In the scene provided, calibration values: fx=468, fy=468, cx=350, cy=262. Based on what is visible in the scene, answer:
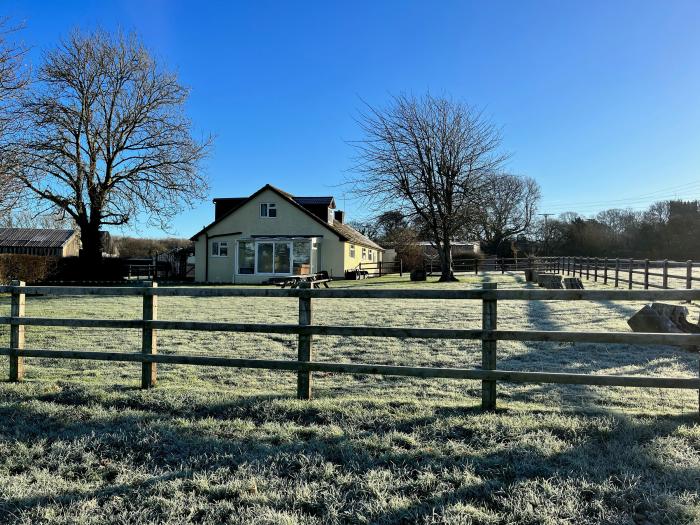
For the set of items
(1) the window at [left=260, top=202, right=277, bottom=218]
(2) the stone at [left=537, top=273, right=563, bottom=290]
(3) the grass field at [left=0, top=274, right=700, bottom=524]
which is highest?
(1) the window at [left=260, top=202, right=277, bottom=218]

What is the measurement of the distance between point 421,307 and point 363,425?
10.0 m

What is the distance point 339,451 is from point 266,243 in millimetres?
27823

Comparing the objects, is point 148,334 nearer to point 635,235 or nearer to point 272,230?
point 272,230

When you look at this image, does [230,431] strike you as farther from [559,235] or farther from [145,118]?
[559,235]

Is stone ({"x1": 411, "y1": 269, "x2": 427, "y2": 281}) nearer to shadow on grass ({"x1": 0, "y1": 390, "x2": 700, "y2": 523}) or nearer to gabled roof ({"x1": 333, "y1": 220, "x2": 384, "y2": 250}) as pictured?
gabled roof ({"x1": 333, "y1": 220, "x2": 384, "y2": 250})

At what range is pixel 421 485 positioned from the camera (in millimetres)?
2988

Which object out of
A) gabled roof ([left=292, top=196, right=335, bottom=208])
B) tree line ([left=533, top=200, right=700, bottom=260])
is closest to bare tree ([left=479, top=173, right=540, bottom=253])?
tree line ([left=533, top=200, right=700, bottom=260])

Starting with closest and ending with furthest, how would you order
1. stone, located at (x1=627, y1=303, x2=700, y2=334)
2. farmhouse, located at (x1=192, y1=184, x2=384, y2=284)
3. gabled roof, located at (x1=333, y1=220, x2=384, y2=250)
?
stone, located at (x1=627, y1=303, x2=700, y2=334)
farmhouse, located at (x1=192, y1=184, x2=384, y2=284)
gabled roof, located at (x1=333, y1=220, x2=384, y2=250)

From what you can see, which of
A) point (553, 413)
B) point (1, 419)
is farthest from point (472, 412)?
point (1, 419)

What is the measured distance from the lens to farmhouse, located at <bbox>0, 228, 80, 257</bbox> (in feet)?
182

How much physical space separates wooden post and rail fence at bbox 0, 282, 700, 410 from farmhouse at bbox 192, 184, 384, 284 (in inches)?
974

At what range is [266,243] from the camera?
30.7m

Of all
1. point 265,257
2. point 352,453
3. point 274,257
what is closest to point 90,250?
point 265,257

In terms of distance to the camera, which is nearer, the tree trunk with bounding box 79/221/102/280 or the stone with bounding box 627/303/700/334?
the stone with bounding box 627/303/700/334
